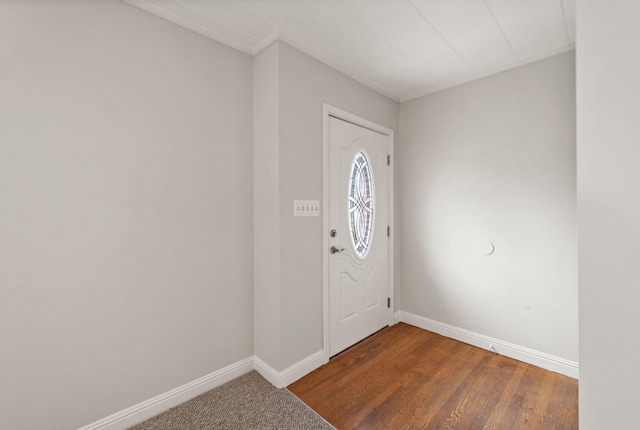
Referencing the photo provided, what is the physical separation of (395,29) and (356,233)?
5.47ft

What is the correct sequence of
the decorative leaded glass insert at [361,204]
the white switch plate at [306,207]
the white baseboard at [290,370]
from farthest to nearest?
the decorative leaded glass insert at [361,204] < the white switch plate at [306,207] < the white baseboard at [290,370]

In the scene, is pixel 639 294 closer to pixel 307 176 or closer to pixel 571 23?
pixel 307 176

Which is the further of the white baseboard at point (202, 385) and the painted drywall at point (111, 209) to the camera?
the white baseboard at point (202, 385)

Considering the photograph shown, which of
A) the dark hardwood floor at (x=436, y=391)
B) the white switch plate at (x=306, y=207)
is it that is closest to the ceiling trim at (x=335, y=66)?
the white switch plate at (x=306, y=207)

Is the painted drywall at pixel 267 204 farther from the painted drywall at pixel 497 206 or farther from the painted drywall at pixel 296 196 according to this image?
the painted drywall at pixel 497 206

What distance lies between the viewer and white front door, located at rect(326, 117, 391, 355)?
244 centimetres

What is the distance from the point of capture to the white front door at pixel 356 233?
2441 millimetres

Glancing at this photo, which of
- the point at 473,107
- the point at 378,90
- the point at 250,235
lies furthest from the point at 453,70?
the point at 250,235

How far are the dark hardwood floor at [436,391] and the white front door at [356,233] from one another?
0.31 metres

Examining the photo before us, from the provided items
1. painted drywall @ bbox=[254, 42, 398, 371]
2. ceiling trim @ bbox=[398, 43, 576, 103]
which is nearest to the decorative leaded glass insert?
painted drywall @ bbox=[254, 42, 398, 371]

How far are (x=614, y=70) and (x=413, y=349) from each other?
8.08 ft

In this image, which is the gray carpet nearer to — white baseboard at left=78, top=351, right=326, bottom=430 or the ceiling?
white baseboard at left=78, top=351, right=326, bottom=430

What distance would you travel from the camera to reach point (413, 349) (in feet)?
8.38

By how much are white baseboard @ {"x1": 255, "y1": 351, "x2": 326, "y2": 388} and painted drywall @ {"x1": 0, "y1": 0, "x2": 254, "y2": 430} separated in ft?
0.77
